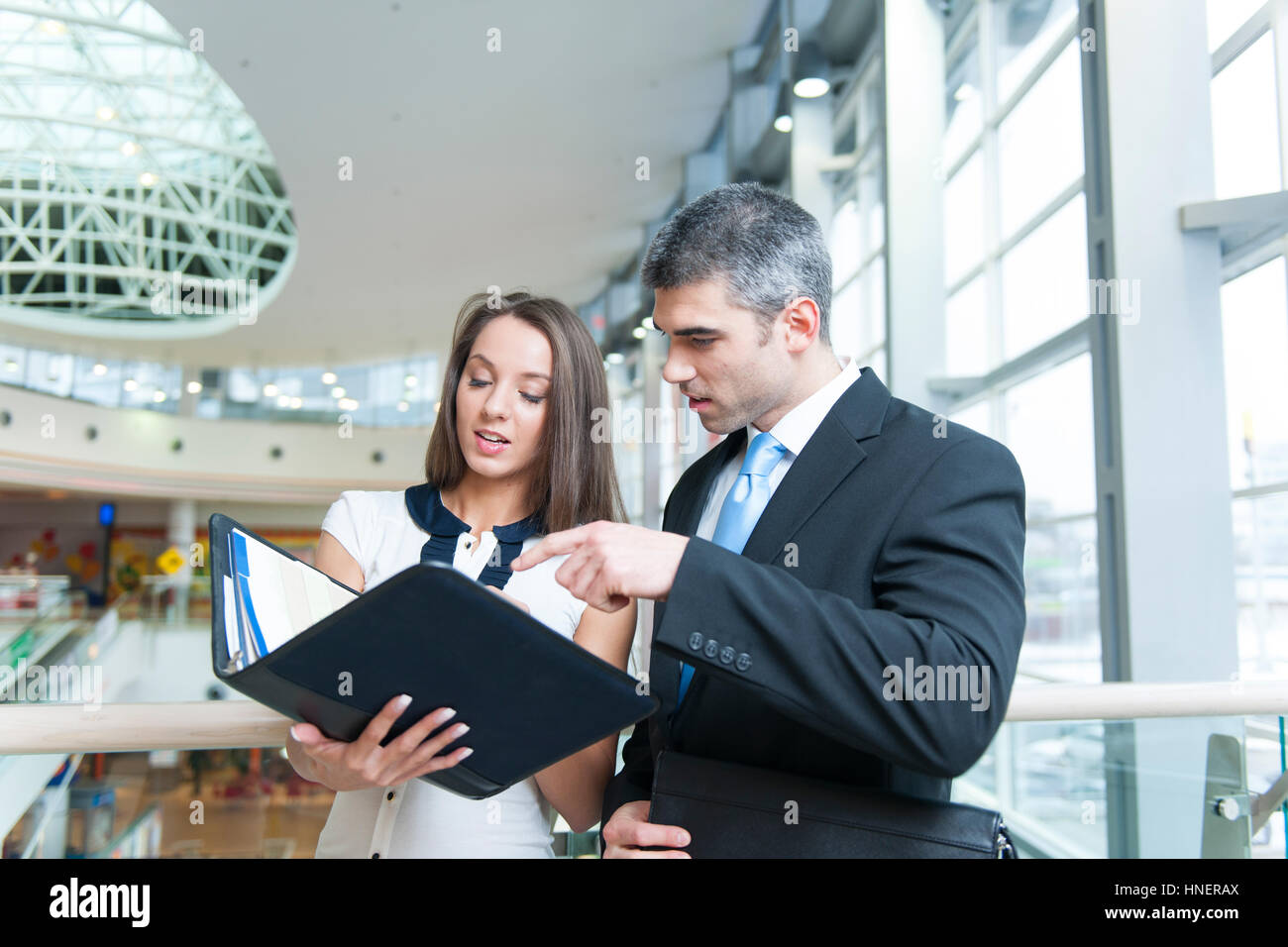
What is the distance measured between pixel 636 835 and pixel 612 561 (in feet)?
1.57

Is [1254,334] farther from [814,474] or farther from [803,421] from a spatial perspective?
[814,474]

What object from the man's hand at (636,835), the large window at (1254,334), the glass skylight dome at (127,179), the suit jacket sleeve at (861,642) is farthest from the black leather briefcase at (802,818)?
the glass skylight dome at (127,179)

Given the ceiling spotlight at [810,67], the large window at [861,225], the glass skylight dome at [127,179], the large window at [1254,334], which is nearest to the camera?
the large window at [1254,334]

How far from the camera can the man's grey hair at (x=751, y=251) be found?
162cm

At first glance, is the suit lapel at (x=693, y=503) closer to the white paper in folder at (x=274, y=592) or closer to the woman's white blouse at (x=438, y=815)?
the woman's white blouse at (x=438, y=815)

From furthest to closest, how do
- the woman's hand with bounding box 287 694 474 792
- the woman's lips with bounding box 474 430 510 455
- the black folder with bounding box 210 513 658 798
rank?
the woman's lips with bounding box 474 430 510 455
the woman's hand with bounding box 287 694 474 792
the black folder with bounding box 210 513 658 798

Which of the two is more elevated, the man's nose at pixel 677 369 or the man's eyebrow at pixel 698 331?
the man's eyebrow at pixel 698 331

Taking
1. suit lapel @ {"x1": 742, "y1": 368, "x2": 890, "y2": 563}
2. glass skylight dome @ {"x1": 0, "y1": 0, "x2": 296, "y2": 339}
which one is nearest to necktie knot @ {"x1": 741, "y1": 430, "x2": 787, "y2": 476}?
suit lapel @ {"x1": 742, "y1": 368, "x2": 890, "y2": 563}

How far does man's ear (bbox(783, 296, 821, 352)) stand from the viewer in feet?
5.37

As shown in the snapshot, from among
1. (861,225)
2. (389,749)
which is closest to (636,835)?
(389,749)

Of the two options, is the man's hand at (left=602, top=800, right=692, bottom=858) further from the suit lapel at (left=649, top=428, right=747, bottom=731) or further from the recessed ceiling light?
the recessed ceiling light

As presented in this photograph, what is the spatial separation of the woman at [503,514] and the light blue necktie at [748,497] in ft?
1.04

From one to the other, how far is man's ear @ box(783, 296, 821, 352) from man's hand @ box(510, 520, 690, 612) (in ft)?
1.99
